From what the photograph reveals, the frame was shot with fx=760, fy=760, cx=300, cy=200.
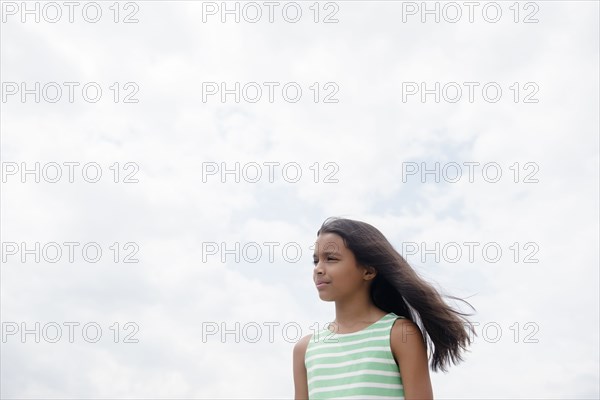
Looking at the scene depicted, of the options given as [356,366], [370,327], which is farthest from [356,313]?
[356,366]

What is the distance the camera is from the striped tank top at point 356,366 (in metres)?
4.65

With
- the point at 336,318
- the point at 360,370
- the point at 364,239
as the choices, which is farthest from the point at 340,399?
the point at 364,239

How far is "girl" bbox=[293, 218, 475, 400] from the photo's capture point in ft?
15.4

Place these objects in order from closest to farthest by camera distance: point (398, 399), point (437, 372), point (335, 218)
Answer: point (398, 399) < point (437, 372) < point (335, 218)

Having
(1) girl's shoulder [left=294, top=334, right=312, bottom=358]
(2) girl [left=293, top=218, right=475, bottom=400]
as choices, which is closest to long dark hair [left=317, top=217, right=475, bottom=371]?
(2) girl [left=293, top=218, right=475, bottom=400]

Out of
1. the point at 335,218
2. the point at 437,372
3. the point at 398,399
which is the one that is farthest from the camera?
the point at 335,218

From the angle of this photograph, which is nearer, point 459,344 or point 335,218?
point 459,344

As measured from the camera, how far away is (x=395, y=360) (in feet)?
15.5

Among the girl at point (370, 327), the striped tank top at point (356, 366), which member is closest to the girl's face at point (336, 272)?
the girl at point (370, 327)

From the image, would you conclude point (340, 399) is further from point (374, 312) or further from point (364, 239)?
point (364, 239)

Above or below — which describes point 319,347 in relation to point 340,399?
above

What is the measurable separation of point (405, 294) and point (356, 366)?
0.62 meters

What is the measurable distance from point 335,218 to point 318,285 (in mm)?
557

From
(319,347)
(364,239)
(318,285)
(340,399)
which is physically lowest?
(340,399)
